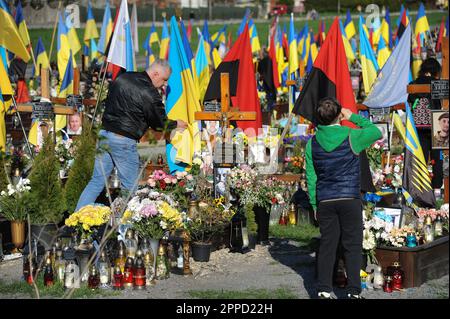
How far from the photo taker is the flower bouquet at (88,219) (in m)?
8.63

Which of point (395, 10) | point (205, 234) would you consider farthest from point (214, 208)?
point (395, 10)

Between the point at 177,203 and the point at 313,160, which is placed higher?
the point at 313,160

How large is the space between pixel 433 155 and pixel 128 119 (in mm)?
4412

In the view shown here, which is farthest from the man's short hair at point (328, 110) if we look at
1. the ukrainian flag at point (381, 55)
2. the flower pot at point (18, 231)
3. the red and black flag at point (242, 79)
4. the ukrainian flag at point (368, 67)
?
the ukrainian flag at point (381, 55)

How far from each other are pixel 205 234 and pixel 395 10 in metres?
75.0

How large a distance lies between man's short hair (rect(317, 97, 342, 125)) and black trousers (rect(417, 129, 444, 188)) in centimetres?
484

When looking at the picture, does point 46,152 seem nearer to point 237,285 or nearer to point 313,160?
point 237,285

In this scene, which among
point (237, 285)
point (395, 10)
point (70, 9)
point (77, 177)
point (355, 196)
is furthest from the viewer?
point (395, 10)

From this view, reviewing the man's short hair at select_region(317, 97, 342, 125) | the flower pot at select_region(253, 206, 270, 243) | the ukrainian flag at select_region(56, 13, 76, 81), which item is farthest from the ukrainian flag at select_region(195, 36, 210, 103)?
the man's short hair at select_region(317, 97, 342, 125)

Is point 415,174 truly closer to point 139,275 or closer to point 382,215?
point 382,215

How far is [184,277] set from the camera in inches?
345

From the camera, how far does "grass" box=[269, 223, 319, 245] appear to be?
10508mm

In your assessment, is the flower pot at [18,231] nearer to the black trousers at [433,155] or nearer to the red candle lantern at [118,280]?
the red candle lantern at [118,280]

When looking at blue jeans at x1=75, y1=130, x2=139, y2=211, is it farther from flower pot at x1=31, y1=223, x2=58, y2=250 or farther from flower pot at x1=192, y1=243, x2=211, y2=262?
flower pot at x1=192, y1=243, x2=211, y2=262
